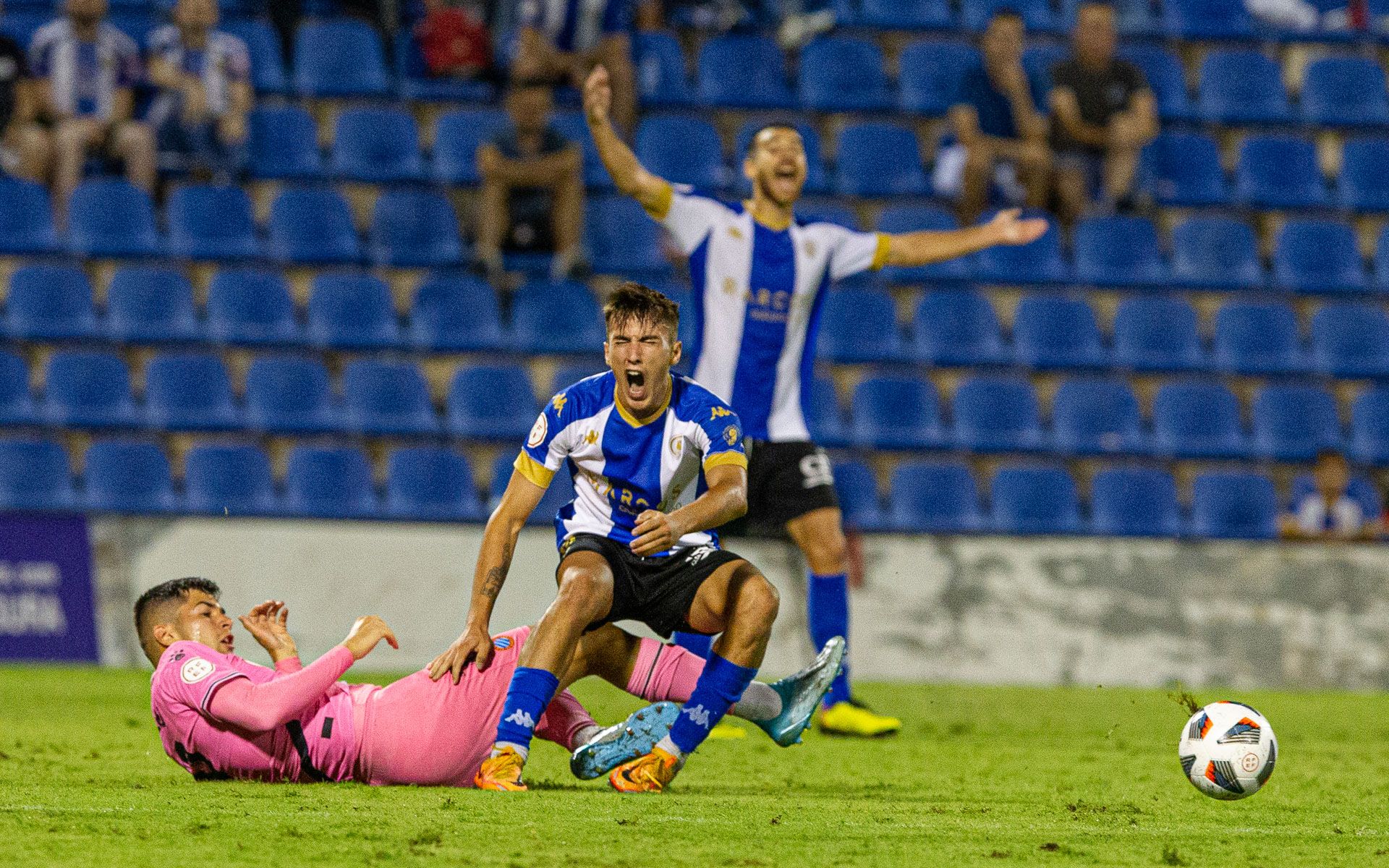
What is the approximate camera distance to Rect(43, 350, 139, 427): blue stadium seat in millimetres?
12203

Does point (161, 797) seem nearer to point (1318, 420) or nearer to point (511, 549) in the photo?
point (511, 549)

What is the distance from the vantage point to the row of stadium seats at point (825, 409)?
12.2 meters

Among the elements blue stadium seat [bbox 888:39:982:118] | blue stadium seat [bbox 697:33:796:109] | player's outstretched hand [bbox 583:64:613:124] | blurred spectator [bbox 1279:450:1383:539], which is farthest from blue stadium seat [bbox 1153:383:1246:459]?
player's outstretched hand [bbox 583:64:613:124]

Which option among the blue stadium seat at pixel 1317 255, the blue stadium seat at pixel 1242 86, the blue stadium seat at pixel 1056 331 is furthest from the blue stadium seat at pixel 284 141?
the blue stadium seat at pixel 1317 255

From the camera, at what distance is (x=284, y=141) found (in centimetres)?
1378

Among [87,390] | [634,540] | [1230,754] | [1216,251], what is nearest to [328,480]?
[87,390]

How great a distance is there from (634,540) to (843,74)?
997 cm

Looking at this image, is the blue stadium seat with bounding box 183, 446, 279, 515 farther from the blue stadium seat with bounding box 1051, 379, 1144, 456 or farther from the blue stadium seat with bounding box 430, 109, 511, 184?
the blue stadium seat with bounding box 1051, 379, 1144, 456

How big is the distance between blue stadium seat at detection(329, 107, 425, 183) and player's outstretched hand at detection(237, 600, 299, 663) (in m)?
8.27

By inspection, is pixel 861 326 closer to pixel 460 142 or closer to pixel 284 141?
pixel 460 142

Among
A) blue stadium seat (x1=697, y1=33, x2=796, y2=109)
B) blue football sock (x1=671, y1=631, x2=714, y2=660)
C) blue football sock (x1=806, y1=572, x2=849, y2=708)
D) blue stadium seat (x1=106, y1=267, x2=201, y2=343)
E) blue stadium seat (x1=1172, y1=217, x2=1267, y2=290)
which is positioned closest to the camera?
blue football sock (x1=671, y1=631, x2=714, y2=660)

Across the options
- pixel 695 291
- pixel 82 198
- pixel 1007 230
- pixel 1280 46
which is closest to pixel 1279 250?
pixel 1280 46

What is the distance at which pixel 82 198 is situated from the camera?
513 inches

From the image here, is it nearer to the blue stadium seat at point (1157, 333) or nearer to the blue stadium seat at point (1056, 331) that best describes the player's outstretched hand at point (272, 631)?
the blue stadium seat at point (1056, 331)
